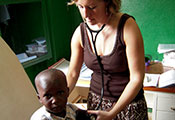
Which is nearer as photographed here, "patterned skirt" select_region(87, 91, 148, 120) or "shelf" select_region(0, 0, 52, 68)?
"patterned skirt" select_region(87, 91, 148, 120)

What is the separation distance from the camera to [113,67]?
1031mm

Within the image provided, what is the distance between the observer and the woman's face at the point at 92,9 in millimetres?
929

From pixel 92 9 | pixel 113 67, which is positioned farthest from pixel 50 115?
pixel 92 9

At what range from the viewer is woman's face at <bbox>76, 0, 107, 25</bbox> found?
0.93 m

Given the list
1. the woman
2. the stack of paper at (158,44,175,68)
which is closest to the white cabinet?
the stack of paper at (158,44,175,68)

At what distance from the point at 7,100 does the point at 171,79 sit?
4.29 ft

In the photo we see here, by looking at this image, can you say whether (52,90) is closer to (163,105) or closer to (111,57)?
(111,57)

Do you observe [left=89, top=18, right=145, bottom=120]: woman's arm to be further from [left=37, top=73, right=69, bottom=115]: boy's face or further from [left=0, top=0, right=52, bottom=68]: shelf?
[left=0, top=0, right=52, bottom=68]: shelf

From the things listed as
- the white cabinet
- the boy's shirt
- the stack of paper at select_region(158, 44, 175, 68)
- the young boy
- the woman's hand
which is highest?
the young boy

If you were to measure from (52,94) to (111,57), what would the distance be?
1.15ft

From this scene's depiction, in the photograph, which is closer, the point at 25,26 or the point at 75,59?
the point at 75,59

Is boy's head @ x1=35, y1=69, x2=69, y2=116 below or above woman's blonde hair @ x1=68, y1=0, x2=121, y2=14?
below

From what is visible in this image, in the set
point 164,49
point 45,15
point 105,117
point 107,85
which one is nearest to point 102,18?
point 107,85

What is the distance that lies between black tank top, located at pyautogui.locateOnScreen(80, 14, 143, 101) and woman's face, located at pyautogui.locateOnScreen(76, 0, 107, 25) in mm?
114
